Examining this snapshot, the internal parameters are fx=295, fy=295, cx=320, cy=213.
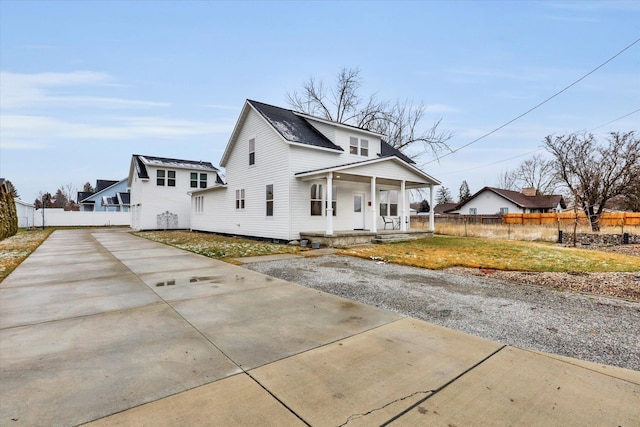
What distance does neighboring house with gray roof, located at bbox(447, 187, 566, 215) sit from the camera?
4047cm

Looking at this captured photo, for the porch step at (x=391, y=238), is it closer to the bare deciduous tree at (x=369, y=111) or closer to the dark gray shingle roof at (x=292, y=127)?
the dark gray shingle roof at (x=292, y=127)

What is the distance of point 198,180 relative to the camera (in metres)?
27.2

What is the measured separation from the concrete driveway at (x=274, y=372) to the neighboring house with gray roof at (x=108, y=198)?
4373 centimetres

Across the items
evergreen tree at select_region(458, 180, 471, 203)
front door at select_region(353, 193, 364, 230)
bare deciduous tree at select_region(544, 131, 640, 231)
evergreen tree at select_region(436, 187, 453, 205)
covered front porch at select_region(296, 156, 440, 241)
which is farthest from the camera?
evergreen tree at select_region(436, 187, 453, 205)

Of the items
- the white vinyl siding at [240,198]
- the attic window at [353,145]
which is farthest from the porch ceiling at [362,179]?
the white vinyl siding at [240,198]

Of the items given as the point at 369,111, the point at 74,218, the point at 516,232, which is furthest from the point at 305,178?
the point at 74,218

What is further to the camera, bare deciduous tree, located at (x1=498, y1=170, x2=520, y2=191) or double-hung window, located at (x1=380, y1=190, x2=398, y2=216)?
bare deciduous tree, located at (x1=498, y1=170, x2=520, y2=191)

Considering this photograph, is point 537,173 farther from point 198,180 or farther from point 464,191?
point 198,180

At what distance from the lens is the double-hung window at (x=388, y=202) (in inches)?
693

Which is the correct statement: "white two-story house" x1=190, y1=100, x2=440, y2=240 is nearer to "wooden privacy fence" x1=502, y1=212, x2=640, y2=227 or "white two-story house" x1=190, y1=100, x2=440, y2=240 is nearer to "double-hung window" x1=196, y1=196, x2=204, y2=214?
"double-hung window" x1=196, y1=196, x2=204, y2=214

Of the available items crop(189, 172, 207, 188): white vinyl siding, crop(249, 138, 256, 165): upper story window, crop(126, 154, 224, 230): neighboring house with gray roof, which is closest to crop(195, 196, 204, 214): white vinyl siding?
crop(126, 154, 224, 230): neighboring house with gray roof

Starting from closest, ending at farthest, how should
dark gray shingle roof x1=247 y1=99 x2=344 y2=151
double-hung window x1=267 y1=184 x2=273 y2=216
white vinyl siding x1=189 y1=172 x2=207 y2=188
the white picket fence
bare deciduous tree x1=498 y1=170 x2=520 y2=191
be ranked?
dark gray shingle roof x1=247 y1=99 x2=344 y2=151 → double-hung window x1=267 y1=184 x2=273 y2=216 → white vinyl siding x1=189 y1=172 x2=207 y2=188 → the white picket fence → bare deciduous tree x1=498 y1=170 x2=520 y2=191

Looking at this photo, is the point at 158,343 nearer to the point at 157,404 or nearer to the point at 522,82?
the point at 157,404

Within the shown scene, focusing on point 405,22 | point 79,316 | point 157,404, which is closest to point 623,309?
point 157,404
